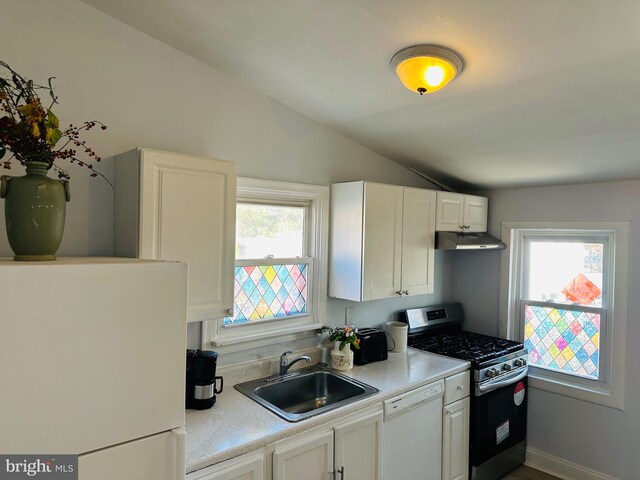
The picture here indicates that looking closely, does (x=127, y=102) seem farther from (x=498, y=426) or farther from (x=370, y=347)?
(x=498, y=426)

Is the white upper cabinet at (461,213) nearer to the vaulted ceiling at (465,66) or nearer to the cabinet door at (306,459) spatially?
the vaulted ceiling at (465,66)

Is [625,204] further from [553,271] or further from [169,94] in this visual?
[169,94]

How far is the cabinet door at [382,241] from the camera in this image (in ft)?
8.55

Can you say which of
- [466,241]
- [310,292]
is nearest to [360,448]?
[310,292]

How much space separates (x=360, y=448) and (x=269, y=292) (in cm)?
103

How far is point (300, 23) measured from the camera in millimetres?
1685

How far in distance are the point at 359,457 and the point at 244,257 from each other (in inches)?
49.7

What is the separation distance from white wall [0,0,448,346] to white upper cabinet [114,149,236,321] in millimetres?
147

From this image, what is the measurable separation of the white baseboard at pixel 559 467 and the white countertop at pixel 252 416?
121cm

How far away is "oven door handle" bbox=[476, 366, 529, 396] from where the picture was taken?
273 cm

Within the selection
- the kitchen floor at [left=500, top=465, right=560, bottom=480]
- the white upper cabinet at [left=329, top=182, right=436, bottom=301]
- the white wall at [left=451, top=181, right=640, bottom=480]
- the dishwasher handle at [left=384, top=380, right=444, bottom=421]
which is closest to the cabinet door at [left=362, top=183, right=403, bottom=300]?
the white upper cabinet at [left=329, top=182, right=436, bottom=301]

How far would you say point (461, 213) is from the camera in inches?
128

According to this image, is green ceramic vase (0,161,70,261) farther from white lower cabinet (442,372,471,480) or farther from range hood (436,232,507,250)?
range hood (436,232,507,250)

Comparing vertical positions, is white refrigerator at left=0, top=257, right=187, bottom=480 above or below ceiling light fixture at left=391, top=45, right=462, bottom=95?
below
